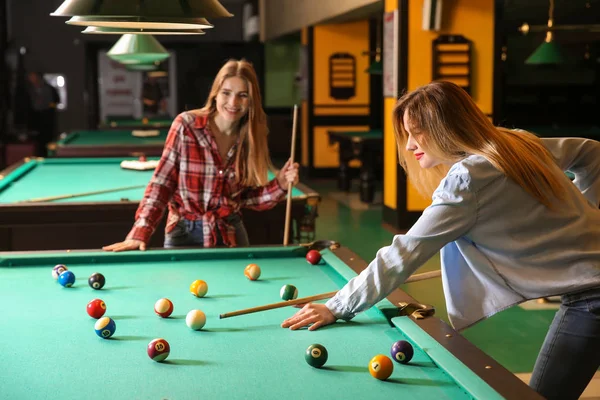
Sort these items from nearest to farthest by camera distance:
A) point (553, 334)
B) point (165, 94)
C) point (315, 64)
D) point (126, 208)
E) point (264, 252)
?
1. point (553, 334)
2. point (264, 252)
3. point (126, 208)
4. point (315, 64)
5. point (165, 94)

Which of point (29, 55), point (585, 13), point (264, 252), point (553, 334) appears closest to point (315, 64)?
point (585, 13)

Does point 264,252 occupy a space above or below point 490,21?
below

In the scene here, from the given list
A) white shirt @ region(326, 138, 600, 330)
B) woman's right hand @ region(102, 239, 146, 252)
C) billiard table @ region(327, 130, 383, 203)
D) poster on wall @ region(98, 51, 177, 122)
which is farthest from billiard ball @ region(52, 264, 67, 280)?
poster on wall @ region(98, 51, 177, 122)

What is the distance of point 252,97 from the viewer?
3.64 metres

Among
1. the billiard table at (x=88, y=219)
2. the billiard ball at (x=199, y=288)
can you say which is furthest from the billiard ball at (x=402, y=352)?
the billiard table at (x=88, y=219)

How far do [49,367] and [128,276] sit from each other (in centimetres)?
101

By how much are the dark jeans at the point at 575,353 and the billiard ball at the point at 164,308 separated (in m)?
1.05

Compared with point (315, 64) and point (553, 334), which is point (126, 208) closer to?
point (553, 334)

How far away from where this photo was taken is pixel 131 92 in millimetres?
17250

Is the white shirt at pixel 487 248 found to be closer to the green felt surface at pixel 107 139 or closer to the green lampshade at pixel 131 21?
the green lampshade at pixel 131 21

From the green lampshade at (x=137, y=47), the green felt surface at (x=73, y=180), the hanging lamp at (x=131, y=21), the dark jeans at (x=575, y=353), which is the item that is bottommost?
the dark jeans at (x=575, y=353)

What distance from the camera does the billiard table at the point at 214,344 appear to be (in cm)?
177

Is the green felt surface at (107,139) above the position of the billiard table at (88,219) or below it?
above

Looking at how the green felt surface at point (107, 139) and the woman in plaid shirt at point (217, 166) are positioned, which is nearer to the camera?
the woman in plaid shirt at point (217, 166)
